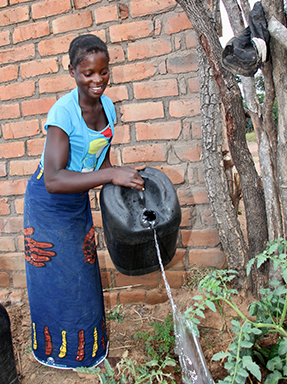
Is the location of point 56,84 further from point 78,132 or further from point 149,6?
point 78,132

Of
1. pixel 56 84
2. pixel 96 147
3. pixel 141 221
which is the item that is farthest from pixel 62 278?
pixel 56 84

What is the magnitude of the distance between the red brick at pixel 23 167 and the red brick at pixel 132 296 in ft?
3.57

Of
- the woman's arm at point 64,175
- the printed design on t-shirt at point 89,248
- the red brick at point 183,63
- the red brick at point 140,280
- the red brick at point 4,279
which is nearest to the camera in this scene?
the woman's arm at point 64,175

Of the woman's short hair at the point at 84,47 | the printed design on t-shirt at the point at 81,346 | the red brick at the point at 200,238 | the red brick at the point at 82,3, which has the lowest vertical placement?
the printed design on t-shirt at the point at 81,346

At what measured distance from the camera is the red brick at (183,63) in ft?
6.86

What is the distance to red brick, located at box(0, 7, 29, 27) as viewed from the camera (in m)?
2.28

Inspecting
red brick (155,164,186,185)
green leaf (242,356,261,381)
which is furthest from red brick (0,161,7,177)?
green leaf (242,356,261,381)

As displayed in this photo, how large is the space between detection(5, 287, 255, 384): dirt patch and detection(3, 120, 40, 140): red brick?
125 cm

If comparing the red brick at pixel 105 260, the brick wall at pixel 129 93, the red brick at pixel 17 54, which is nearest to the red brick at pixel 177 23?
the brick wall at pixel 129 93

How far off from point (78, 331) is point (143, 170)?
893mm

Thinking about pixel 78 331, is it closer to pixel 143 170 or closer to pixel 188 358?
pixel 188 358

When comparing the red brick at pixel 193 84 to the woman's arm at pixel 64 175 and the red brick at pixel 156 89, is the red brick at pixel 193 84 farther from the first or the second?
the woman's arm at pixel 64 175

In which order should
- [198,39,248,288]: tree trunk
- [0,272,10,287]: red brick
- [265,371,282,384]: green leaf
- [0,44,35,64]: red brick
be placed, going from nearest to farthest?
[265,371,282,384]: green leaf < [198,39,248,288]: tree trunk < [0,44,35,64]: red brick < [0,272,10,287]: red brick

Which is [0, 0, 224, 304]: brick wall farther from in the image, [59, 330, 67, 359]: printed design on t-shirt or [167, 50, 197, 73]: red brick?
[59, 330, 67, 359]: printed design on t-shirt
